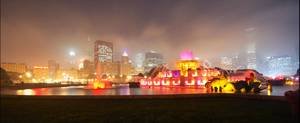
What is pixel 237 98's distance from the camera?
24688 mm

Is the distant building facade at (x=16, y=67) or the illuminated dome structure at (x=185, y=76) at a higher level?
the distant building facade at (x=16, y=67)

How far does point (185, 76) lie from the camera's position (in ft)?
258

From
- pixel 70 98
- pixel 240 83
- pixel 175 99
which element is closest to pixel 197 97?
pixel 175 99

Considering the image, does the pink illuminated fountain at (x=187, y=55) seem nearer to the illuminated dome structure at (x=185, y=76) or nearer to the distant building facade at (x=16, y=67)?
the illuminated dome structure at (x=185, y=76)

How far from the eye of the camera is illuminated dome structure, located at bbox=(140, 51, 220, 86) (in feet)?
245

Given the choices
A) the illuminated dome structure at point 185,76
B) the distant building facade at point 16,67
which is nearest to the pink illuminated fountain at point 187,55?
the illuminated dome structure at point 185,76

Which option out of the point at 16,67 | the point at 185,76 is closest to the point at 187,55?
the point at 185,76

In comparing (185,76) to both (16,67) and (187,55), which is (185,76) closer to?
(187,55)

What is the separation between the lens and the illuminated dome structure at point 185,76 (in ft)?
245

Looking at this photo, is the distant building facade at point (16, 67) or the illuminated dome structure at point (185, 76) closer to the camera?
the illuminated dome structure at point (185, 76)

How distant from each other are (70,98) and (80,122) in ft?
44.8

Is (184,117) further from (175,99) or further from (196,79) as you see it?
(196,79)

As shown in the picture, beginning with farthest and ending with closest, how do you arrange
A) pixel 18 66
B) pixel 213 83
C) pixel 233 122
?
pixel 18 66 → pixel 213 83 → pixel 233 122

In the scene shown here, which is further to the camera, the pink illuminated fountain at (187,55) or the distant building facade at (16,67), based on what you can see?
the distant building facade at (16,67)
